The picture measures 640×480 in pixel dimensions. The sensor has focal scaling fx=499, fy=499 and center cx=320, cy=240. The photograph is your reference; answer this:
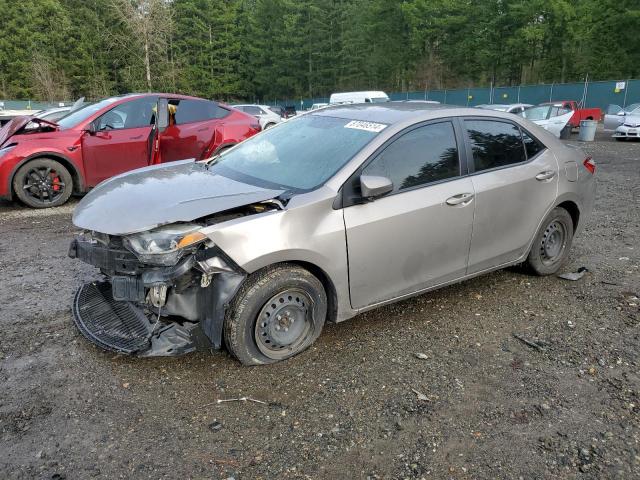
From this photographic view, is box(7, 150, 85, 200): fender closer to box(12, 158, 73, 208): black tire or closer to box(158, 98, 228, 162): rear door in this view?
box(12, 158, 73, 208): black tire

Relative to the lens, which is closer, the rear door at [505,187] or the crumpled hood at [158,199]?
the crumpled hood at [158,199]

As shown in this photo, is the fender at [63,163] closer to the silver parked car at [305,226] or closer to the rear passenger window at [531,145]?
the silver parked car at [305,226]

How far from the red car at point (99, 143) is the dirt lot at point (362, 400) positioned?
367 cm

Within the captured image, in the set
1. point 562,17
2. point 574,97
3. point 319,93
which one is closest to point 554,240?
point 574,97

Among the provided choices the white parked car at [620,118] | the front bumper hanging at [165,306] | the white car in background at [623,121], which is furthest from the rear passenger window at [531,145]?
the white parked car at [620,118]

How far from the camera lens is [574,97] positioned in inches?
1330

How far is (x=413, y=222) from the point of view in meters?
3.54

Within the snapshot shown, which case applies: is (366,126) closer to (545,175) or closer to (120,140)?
(545,175)

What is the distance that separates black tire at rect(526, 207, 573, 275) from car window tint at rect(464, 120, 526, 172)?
72 centimetres

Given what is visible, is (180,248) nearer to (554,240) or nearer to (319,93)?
(554,240)

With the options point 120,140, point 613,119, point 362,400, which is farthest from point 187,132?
point 613,119

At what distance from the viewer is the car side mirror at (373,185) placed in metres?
3.21

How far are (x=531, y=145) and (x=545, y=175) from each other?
0.98 feet

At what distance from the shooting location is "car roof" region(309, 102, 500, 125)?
379cm
